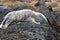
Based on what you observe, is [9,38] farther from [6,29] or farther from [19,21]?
[19,21]

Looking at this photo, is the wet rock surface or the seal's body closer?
the wet rock surface

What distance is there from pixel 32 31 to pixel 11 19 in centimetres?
84

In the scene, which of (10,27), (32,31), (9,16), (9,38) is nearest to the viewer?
(9,38)

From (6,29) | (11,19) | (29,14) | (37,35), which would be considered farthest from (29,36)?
(29,14)

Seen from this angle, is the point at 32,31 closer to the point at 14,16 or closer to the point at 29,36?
the point at 29,36

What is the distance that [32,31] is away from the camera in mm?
4410

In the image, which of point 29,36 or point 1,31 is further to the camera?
point 1,31

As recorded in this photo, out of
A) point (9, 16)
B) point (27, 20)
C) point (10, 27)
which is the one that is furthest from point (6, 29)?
point (27, 20)

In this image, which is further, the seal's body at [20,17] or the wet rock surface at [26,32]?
the seal's body at [20,17]

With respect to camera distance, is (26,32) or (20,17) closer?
(26,32)

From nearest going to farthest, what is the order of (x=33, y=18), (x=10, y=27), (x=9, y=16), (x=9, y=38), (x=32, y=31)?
(x=9, y=38), (x=32, y=31), (x=10, y=27), (x=9, y=16), (x=33, y=18)

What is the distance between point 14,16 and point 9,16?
0.13 metres

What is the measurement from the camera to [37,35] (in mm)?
4137

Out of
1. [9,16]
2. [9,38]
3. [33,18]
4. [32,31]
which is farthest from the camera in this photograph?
[33,18]
